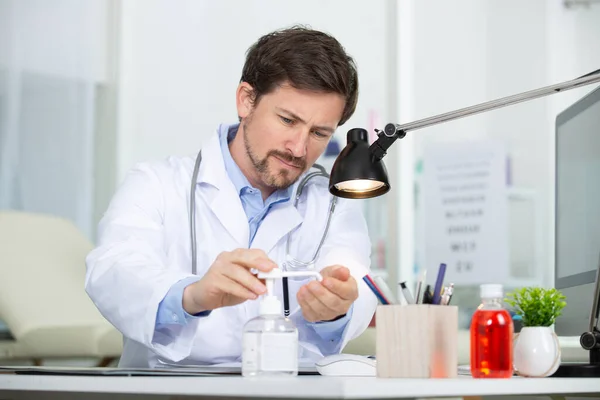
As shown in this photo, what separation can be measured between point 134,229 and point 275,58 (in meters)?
0.47

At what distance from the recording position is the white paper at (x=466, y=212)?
3479 mm

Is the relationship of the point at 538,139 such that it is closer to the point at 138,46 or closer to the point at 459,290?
the point at 459,290

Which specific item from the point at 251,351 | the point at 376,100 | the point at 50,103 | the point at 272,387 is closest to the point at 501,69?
the point at 376,100

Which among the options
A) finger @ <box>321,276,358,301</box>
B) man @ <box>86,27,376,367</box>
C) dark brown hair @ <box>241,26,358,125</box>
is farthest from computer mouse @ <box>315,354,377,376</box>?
dark brown hair @ <box>241,26,358,125</box>

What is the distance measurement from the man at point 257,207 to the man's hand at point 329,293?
0.21 meters

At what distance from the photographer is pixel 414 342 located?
921 mm

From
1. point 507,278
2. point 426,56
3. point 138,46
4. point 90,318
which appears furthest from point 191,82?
point 507,278

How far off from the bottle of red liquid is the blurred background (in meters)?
2.44

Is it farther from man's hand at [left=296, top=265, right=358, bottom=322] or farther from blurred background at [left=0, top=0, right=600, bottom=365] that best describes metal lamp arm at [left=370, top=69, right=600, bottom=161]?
blurred background at [left=0, top=0, right=600, bottom=365]

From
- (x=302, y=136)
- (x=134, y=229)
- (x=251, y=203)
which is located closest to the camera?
(x=134, y=229)

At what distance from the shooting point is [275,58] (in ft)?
5.54

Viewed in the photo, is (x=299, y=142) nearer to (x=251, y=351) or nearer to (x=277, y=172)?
(x=277, y=172)

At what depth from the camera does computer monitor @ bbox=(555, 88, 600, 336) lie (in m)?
1.41

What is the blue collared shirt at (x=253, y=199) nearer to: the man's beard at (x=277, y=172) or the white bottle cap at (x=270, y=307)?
the man's beard at (x=277, y=172)
